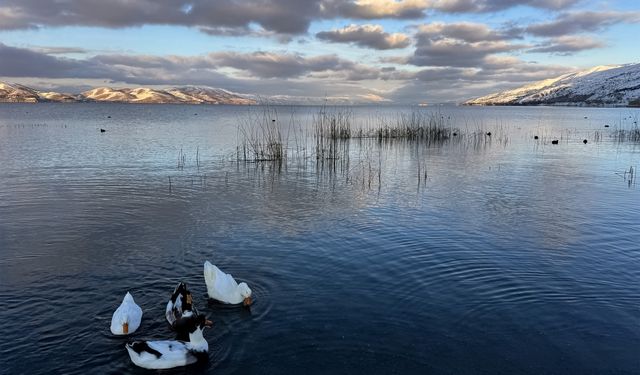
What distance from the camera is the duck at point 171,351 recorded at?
323 inches

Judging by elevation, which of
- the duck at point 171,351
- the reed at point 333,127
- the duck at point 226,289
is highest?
the reed at point 333,127

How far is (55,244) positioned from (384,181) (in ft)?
54.1

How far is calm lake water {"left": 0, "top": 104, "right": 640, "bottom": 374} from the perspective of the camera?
29.2 feet

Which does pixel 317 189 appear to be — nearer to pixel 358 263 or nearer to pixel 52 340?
pixel 358 263

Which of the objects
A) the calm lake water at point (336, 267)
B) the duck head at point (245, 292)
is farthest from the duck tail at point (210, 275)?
the duck head at point (245, 292)

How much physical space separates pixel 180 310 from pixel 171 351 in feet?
3.38

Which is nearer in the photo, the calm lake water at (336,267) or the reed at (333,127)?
the calm lake water at (336,267)

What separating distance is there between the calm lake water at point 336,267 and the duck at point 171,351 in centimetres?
20

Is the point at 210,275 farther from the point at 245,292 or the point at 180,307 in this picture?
the point at 180,307

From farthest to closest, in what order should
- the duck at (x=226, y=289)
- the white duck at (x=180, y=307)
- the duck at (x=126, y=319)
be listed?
the duck at (x=226, y=289) < the duck at (x=126, y=319) < the white duck at (x=180, y=307)

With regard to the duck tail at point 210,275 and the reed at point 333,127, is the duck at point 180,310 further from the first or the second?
the reed at point 333,127

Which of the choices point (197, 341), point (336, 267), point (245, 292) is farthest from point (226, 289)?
point (336, 267)

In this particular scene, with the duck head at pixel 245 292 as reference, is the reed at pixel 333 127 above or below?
above

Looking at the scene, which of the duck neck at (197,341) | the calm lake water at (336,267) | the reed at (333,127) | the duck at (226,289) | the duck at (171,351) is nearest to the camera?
the duck at (171,351)
